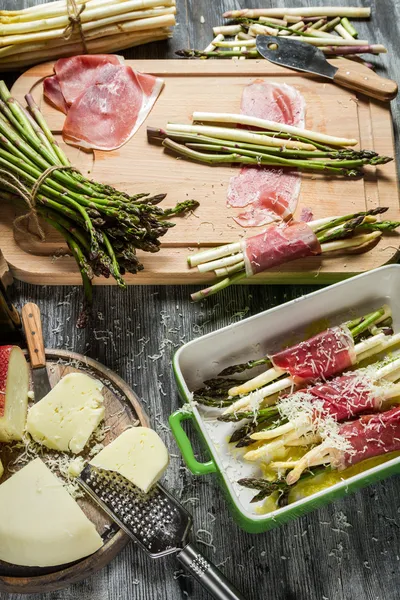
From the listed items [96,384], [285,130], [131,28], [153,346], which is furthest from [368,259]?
[131,28]

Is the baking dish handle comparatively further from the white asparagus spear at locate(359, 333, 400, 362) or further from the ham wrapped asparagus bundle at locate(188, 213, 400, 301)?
the white asparagus spear at locate(359, 333, 400, 362)

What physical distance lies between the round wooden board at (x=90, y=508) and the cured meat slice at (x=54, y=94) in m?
1.10

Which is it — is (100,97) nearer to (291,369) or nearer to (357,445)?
(291,369)

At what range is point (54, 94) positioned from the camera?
3154mm

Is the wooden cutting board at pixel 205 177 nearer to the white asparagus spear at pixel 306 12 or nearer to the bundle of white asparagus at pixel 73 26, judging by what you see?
the bundle of white asparagus at pixel 73 26

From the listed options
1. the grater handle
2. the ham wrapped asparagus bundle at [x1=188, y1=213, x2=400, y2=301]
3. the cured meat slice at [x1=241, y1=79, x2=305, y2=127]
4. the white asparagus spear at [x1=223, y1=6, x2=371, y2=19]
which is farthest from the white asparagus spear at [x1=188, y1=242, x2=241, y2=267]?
the white asparagus spear at [x1=223, y1=6, x2=371, y2=19]

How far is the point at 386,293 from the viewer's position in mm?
2957

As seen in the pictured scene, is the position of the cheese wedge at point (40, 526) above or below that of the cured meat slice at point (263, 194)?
below

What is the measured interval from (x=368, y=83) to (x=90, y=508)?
7.03 ft

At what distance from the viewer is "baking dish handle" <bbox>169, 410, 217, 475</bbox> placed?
257 centimetres

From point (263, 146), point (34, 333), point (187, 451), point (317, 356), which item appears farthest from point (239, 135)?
point (187, 451)

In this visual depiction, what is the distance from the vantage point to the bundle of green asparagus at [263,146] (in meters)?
3.09

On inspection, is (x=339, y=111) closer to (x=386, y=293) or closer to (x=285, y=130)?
(x=285, y=130)

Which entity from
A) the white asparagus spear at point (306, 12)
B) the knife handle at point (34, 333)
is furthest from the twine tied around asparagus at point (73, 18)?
the knife handle at point (34, 333)
